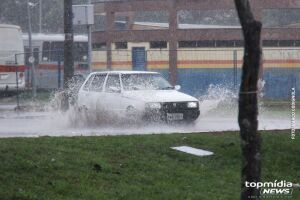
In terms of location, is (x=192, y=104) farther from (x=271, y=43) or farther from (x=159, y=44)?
(x=159, y=44)

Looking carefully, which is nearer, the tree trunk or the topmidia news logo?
the tree trunk

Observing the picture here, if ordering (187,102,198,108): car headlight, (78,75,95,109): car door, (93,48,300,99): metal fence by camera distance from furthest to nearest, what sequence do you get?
(93,48,300,99): metal fence
(78,75,95,109): car door
(187,102,198,108): car headlight

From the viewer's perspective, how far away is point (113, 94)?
57.1 ft

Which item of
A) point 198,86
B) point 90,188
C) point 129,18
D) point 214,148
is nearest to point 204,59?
point 198,86

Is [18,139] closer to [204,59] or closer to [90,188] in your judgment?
[90,188]

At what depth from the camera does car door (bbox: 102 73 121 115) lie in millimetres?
17078

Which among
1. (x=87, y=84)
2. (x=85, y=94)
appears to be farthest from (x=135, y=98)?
(x=87, y=84)

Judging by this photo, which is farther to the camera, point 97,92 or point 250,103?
point 97,92

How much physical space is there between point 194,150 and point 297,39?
28.6 meters

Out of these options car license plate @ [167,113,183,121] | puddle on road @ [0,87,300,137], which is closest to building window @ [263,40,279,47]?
puddle on road @ [0,87,300,137]

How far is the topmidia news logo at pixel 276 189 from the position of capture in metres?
7.67

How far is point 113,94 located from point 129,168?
27.8ft

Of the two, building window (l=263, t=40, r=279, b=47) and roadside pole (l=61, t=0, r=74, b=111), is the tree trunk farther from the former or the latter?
building window (l=263, t=40, r=279, b=47)

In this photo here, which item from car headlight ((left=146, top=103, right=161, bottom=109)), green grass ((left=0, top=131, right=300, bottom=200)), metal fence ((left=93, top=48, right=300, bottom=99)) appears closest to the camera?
green grass ((left=0, top=131, right=300, bottom=200))
